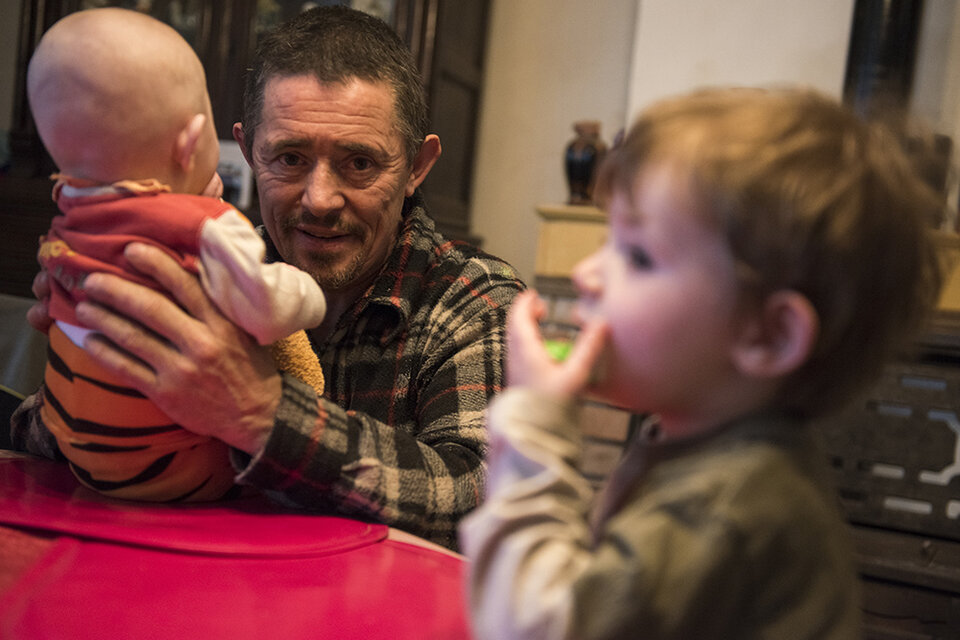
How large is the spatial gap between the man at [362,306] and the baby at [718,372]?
1.42 feet

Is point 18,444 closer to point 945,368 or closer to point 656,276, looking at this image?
point 656,276

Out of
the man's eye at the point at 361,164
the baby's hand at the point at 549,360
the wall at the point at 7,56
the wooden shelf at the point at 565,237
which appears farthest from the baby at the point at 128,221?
the wall at the point at 7,56

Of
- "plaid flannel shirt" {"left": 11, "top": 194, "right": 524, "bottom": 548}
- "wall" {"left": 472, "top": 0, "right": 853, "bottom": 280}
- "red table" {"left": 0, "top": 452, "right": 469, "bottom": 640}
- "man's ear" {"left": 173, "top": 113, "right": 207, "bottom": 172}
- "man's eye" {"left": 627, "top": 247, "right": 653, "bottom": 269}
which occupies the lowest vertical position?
"red table" {"left": 0, "top": 452, "right": 469, "bottom": 640}

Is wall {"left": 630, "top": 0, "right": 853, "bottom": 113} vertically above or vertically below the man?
above

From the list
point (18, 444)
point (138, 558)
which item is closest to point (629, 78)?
point (18, 444)

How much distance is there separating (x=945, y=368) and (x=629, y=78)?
1.69m

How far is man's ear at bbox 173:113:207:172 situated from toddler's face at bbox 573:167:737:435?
1.65 ft

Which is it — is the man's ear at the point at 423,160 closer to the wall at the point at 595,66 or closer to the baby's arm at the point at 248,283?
the baby's arm at the point at 248,283

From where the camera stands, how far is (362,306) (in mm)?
1340

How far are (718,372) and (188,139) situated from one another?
0.62 meters

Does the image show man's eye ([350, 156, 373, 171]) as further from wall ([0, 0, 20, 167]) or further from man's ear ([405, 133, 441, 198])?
wall ([0, 0, 20, 167])

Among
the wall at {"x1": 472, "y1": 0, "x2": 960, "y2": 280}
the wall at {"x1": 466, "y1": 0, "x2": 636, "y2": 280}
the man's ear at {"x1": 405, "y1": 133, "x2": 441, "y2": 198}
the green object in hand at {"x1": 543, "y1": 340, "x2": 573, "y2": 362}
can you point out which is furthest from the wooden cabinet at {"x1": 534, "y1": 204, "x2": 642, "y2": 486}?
the green object in hand at {"x1": 543, "y1": 340, "x2": 573, "y2": 362}

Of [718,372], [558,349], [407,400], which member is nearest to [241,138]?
[407,400]

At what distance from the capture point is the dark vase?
3080 mm
